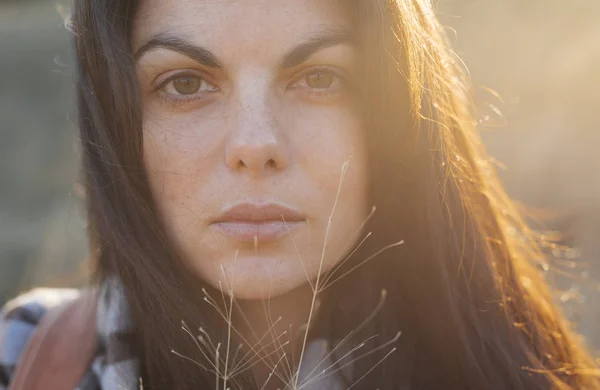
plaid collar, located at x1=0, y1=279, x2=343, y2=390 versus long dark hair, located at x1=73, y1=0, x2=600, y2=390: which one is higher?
long dark hair, located at x1=73, y1=0, x2=600, y2=390

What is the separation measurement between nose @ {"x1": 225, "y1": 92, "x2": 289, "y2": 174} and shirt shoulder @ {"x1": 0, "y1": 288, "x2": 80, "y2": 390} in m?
1.05

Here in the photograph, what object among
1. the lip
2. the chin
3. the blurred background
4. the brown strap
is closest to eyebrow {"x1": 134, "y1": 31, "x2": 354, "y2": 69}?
the lip

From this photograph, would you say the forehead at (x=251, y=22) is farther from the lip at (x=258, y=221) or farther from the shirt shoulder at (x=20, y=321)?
the shirt shoulder at (x=20, y=321)

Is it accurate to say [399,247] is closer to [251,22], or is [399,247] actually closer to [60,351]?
[251,22]

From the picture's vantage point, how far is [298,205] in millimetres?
1800

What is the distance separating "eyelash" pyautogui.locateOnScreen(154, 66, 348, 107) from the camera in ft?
6.08

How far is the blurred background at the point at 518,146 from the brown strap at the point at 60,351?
417mm

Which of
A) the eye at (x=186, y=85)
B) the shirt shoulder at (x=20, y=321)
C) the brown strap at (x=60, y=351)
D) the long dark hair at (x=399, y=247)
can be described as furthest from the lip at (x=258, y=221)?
the shirt shoulder at (x=20, y=321)

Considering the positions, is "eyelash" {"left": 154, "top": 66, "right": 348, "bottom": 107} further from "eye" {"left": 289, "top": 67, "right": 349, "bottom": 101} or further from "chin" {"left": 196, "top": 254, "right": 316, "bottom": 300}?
"chin" {"left": 196, "top": 254, "right": 316, "bottom": 300}

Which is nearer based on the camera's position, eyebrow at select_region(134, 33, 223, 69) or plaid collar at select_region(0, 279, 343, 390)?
eyebrow at select_region(134, 33, 223, 69)

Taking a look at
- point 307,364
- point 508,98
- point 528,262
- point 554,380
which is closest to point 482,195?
point 528,262

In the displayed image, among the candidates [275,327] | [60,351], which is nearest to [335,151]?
[275,327]

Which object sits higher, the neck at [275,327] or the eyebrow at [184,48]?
the eyebrow at [184,48]

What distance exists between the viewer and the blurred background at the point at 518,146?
3.92 m
